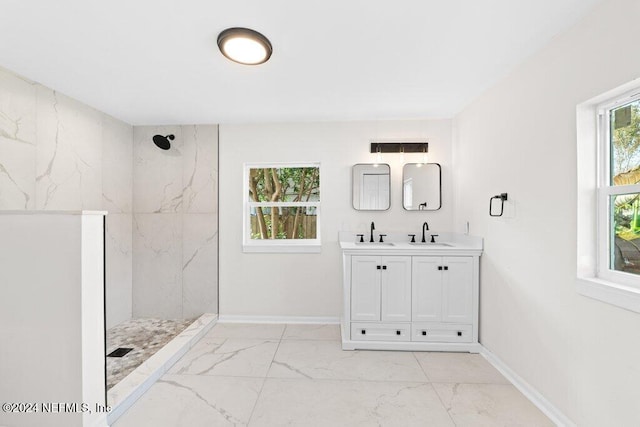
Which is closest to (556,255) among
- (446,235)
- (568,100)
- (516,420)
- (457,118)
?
(568,100)

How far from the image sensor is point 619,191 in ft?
4.88

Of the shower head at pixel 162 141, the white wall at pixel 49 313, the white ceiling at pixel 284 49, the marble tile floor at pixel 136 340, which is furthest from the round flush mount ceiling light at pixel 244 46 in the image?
the marble tile floor at pixel 136 340

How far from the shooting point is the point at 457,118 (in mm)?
3156

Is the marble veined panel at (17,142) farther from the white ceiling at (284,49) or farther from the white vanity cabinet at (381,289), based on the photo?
the white vanity cabinet at (381,289)

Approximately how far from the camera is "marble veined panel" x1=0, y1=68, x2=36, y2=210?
214 cm

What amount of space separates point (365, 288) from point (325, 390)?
962 millimetres

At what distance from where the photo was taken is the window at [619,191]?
4.74 feet

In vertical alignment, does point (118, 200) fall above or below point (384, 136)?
below

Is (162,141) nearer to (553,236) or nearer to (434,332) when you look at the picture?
(434,332)

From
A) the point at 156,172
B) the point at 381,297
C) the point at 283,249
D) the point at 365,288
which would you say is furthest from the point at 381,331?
the point at 156,172

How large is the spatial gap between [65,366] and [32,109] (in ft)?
7.18

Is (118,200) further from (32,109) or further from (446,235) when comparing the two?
(446,235)

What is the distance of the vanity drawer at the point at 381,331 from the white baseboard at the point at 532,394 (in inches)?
28.6

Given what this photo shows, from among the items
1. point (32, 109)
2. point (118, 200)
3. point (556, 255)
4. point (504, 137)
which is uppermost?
point (32, 109)
